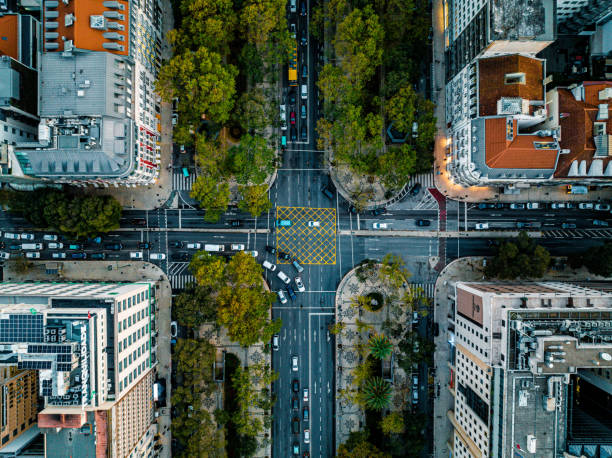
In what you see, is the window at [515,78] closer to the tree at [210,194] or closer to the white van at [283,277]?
the tree at [210,194]

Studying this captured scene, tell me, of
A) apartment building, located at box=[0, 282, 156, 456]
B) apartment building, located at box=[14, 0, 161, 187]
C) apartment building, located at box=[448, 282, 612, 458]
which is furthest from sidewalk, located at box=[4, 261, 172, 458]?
apartment building, located at box=[448, 282, 612, 458]

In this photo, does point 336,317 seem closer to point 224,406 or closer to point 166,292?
point 224,406

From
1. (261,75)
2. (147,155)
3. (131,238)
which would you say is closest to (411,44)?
(261,75)

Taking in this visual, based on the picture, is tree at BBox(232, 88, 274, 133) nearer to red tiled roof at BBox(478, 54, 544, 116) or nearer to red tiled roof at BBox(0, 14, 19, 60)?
red tiled roof at BBox(478, 54, 544, 116)

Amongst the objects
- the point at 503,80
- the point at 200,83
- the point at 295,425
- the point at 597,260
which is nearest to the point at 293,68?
the point at 200,83

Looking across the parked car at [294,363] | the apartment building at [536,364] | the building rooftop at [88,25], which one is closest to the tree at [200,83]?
the building rooftop at [88,25]

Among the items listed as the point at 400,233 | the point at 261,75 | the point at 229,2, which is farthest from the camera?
the point at 400,233

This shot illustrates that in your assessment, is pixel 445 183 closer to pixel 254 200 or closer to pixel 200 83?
pixel 254 200
